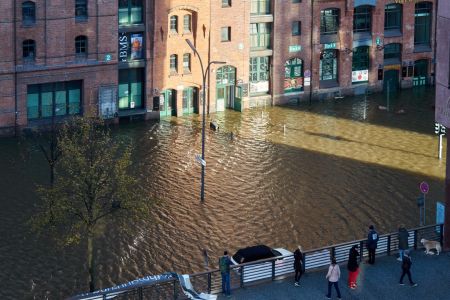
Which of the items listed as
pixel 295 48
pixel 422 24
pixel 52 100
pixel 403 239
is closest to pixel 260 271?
pixel 403 239

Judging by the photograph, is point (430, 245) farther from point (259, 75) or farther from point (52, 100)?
point (259, 75)

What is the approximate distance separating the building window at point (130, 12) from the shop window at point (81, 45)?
305cm

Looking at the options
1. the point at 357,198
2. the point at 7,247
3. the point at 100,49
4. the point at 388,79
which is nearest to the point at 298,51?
the point at 388,79

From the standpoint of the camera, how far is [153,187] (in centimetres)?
6116

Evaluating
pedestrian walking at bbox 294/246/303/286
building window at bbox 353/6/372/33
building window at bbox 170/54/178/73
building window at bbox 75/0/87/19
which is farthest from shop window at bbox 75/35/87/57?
pedestrian walking at bbox 294/246/303/286

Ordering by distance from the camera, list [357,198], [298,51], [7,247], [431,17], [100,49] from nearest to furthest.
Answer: [7,247]
[357,198]
[100,49]
[298,51]
[431,17]

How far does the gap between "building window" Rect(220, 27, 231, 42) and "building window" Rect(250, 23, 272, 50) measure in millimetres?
2077

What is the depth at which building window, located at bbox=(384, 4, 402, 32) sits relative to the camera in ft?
282

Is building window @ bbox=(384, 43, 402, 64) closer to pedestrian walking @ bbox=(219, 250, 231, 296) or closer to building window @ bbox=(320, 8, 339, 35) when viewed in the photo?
building window @ bbox=(320, 8, 339, 35)

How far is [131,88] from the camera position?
7575 centimetres

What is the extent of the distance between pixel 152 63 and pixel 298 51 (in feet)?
40.2

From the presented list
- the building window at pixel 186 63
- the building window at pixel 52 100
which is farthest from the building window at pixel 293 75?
the building window at pixel 52 100

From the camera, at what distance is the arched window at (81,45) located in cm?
7231

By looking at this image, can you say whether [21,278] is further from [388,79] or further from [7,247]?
[388,79]
